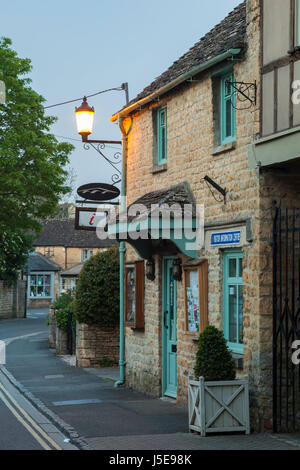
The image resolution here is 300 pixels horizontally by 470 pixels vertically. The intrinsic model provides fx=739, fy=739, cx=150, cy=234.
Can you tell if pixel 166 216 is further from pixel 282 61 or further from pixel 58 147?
pixel 58 147

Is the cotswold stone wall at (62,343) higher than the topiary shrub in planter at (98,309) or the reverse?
the reverse

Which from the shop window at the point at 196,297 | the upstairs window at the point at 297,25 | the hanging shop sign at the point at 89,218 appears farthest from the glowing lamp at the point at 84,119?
the upstairs window at the point at 297,25

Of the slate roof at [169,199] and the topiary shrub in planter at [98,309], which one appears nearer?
the slate roof at [169,199]

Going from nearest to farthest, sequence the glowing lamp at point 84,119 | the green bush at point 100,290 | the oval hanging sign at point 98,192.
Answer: the oval hanging sign at point 98,192 → the glowing lamp at point 84,119 → the green bush at point 100,290

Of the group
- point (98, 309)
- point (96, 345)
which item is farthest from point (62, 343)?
point (98, 309)

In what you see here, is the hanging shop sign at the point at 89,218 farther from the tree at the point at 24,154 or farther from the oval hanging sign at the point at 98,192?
the tree at the point at 24,154

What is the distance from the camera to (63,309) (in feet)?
83.4

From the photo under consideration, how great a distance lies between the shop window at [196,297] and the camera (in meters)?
12.8

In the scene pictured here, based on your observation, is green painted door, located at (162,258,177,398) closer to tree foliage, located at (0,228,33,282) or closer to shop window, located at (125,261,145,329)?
shop window, located at (125,261,145,329)

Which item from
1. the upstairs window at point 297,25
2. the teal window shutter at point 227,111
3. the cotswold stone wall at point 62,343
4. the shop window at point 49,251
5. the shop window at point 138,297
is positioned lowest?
the cotswold stone wall at point 62,343

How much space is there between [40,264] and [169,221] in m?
53.9

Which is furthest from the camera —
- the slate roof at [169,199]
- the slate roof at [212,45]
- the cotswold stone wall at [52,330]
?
the cotswold stone wall at [52,330]

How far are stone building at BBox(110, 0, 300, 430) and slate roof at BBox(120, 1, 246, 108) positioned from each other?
32 mm

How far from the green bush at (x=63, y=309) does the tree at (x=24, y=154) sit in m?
5.60
